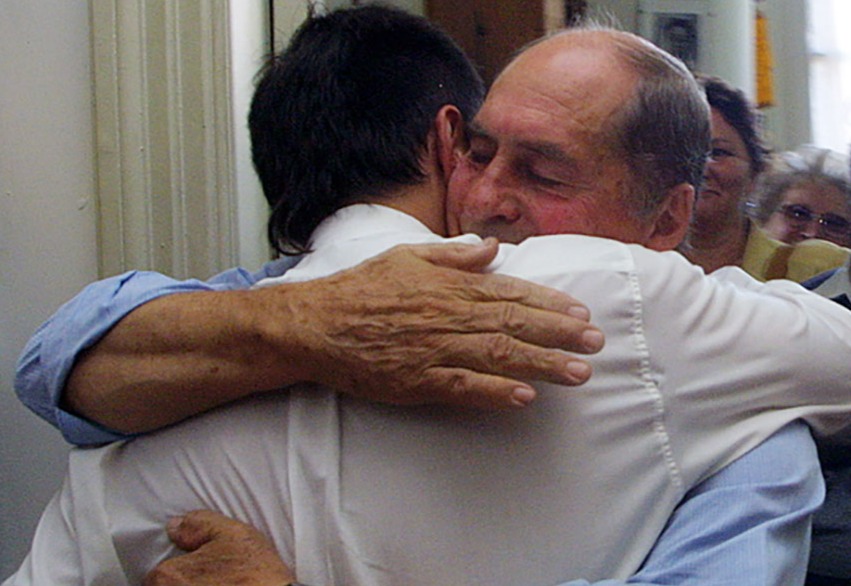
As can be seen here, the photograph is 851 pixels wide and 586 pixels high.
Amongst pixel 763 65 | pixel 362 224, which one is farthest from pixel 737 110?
pixel 362 224

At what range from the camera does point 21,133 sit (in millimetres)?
1428

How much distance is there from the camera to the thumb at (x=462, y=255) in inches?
33.3

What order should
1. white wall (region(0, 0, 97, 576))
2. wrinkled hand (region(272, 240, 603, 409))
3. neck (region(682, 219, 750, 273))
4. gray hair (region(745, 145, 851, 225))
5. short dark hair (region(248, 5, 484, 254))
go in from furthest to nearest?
1. gray hair (region(745, 145, 851, 225))
2. neck (region(682, 219, 750, 273))
3. white wall (region(0, 0, 97, 576))
4. short dark hair (region(248, 5, 484, 254))
5. wrinkled hand (region(272, 240, 603, 409))

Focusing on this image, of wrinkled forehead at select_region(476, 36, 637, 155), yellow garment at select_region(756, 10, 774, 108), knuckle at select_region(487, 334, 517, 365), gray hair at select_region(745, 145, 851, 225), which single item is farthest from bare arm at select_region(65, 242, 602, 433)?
yellow garment at select_region(756, 10, 774, 108)

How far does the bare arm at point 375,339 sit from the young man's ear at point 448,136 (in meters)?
A: 0.23

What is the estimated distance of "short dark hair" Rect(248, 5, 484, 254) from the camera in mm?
1066

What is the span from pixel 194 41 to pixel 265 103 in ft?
1.28

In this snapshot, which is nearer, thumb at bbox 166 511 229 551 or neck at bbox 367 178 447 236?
thumb at bbox 166 511 229 551

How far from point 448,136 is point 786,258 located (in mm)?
834

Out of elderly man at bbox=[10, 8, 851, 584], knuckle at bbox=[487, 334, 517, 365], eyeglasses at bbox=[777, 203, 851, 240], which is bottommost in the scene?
elderly man at bbox=[10, 8, 851, 584]

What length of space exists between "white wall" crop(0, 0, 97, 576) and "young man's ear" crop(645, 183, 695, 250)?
30.7 inches

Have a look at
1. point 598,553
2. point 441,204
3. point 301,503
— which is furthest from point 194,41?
point 598,553

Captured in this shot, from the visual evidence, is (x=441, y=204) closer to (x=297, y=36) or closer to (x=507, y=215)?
(x=507, y=215)

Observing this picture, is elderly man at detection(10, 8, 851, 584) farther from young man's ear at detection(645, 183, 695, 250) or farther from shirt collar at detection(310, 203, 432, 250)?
young man's ear at detection(645, 183, 695, 250)
